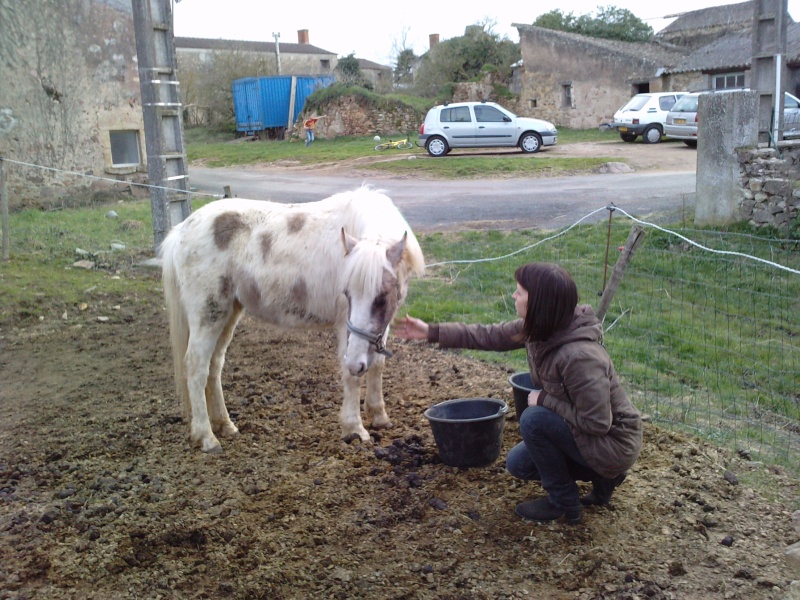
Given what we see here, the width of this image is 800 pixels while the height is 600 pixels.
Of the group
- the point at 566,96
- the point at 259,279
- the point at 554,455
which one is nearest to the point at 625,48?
the point at 566,96

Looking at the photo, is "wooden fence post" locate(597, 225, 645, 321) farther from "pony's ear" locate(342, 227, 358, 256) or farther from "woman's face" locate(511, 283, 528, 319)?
"pony's ear" locate(342, 227, 358, 256)

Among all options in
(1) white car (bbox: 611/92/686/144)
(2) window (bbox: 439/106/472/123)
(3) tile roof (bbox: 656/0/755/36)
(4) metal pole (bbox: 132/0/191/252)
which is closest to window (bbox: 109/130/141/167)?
(4) metal pole (bbox: 132/0/191/252)

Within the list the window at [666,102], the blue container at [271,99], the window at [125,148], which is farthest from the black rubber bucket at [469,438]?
the blue container at [271,99]

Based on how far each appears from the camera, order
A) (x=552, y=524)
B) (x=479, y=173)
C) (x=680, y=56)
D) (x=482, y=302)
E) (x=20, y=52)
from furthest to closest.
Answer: (x=680, y=56)
(x=479, y=173)
(x=20, y=52)
(x=482, y=302)
(x=552, y=524)

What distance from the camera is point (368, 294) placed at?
13.9 ft

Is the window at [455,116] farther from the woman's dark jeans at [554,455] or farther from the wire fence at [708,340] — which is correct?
the woman's dark jeans at [554,455]

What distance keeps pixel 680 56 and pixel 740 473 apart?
116 feet

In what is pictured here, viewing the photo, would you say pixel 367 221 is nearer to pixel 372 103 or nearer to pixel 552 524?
pixel 552 524

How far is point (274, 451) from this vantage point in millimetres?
4797

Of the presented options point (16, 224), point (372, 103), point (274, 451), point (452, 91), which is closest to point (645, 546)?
point (274, 451)

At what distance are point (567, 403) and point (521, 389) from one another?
3.74ft

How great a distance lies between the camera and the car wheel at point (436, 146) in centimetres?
2327

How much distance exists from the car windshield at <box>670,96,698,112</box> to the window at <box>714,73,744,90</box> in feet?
27.5

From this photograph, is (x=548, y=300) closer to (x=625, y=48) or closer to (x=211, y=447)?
(x=211, y=447)
